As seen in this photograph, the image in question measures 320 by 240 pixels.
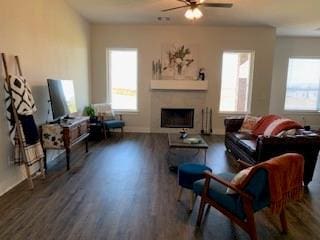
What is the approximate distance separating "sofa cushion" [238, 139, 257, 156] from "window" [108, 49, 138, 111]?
374cm

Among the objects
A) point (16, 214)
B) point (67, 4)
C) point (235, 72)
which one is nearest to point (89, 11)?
point (67, 4)

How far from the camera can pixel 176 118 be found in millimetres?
7574

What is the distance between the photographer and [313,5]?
16.6 feet

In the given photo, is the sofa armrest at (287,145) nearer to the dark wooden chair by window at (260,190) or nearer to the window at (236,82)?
the dark wooden chair by window at (260,190)

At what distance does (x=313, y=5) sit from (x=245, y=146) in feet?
10.2

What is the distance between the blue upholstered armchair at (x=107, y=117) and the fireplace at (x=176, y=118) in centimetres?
126

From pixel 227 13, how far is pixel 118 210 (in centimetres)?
475

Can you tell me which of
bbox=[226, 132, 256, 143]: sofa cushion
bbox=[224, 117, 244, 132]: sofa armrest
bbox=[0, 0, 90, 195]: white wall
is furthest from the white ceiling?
bbox=[226, 132, 256, 143]: sofa cushion

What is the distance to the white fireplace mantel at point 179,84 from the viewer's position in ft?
23.6

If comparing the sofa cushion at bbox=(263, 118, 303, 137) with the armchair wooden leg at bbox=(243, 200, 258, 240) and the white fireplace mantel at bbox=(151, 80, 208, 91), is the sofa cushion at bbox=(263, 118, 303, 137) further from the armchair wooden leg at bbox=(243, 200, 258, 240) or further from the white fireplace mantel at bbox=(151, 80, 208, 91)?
the white fireplace mantel at bbox=(151, 80, 208, 91)

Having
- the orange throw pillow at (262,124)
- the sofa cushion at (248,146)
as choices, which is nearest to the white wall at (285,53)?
the orange throw pillow at (262,124)

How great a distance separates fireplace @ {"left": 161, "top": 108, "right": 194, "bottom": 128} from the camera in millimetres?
7484

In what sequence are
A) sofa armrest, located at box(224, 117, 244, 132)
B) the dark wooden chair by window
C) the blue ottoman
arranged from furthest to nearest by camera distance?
sofa armrest, located at box(224, 117, 244, 132), the blue ottoman, the dark wooden chair by window

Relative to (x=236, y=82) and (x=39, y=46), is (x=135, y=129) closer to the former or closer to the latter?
(x=236, y=82)
